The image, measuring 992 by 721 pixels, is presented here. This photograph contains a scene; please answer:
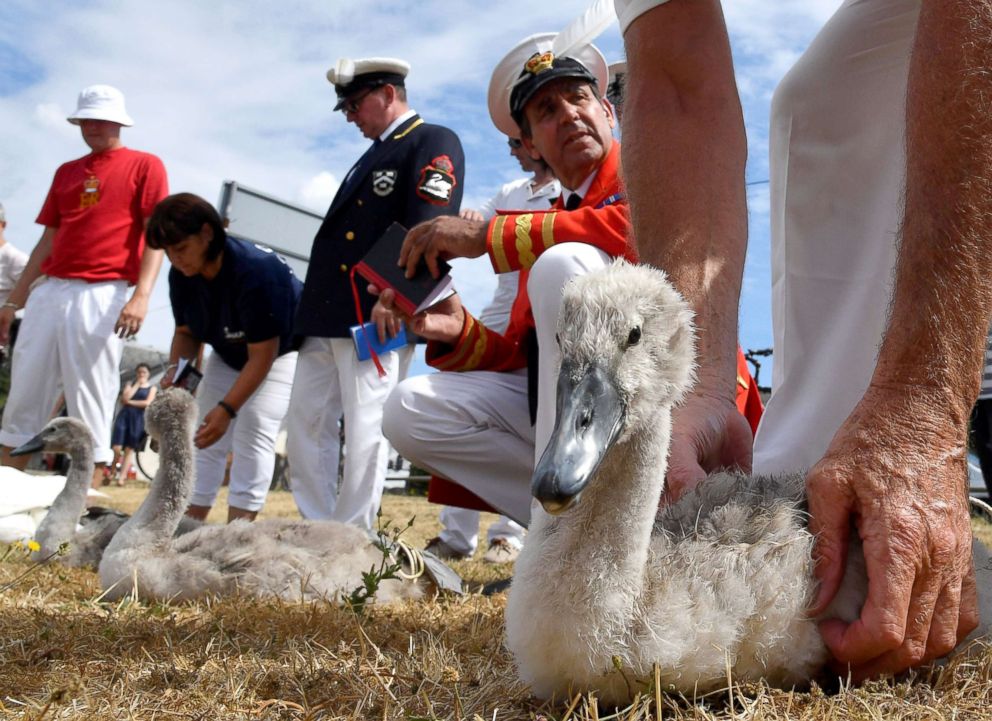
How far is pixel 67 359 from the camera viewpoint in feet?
21.1

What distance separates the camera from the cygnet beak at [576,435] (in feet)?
5.08

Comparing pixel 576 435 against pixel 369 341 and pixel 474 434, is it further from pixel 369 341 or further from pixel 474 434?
pixel 369 341

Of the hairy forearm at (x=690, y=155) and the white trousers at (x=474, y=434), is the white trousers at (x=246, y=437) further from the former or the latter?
the hairy forearm at (x=690, y=155)

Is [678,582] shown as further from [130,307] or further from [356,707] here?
[130,307]

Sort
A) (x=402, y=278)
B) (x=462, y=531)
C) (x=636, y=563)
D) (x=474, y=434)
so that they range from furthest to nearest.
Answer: (x=462, y=531), (x=474, y=434), (x=402, y=278), (x=636, y=563)

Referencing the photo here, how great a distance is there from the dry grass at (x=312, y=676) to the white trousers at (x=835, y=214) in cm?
84

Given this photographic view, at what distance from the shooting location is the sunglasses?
596 cm

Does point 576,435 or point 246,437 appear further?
point 246,437

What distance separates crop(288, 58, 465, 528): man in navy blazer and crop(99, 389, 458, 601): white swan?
50.0 inches

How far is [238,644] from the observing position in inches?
104

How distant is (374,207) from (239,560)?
2.65 m

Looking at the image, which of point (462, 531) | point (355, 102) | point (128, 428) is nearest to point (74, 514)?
point (462, 531)

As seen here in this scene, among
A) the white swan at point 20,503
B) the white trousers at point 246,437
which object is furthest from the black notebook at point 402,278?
the white swan at point 20,503

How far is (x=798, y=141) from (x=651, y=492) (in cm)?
142
